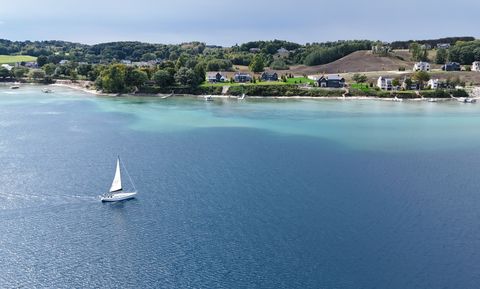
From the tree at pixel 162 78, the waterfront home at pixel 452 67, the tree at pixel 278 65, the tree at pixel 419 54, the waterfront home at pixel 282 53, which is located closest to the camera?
the tree at pixel 162 78

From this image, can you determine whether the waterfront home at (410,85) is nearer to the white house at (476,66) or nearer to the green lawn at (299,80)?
the green lawn at (299,80)

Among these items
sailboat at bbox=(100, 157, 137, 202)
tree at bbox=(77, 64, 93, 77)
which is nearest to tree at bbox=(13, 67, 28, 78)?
tree at bbox=(77, 64, 93, 77)

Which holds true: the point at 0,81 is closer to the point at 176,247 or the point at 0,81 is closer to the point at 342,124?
the point at 342,124

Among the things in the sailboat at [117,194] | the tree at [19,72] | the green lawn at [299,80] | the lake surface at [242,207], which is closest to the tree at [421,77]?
the green lawn at [299,80]

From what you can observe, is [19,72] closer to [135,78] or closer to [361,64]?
[135,78]

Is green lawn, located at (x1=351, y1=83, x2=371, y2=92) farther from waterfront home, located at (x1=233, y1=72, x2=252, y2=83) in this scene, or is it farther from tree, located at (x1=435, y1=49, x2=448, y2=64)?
tree, located at (x1=435, y1=49, x2=448, y2=64)

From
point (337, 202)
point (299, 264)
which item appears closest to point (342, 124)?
point (337, 202)
